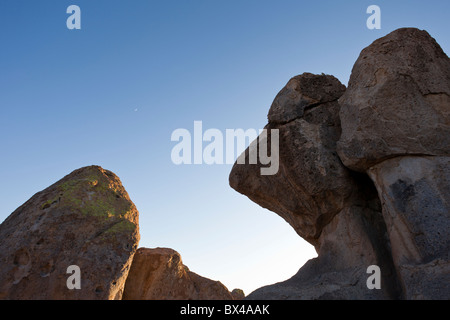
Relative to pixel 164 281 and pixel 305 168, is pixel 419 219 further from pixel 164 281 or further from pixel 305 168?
pixel 164 281

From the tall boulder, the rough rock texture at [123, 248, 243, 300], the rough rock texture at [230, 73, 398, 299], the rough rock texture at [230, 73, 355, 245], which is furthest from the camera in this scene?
the rough rock texture at [123, 248, 243, 300]

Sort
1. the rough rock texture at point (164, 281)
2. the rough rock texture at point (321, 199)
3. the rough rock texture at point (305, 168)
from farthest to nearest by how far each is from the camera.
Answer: the rough rock texture at point (164, 281), the rough rock texture at point (305, 168), the rough rock texture at point (321, 199)

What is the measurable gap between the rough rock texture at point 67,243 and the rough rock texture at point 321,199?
240 cm

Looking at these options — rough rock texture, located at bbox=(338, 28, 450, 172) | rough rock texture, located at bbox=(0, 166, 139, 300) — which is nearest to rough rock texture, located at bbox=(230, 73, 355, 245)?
rough rock texture, located at bbox=(338, 28, 450, 172)

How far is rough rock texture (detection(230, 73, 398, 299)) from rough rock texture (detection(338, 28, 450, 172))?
0.52 meters

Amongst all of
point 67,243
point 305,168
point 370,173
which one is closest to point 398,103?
Result: point 370,173

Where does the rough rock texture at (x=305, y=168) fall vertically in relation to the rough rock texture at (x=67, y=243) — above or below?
above

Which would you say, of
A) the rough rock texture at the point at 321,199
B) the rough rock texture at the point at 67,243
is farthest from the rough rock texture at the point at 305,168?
the rough rock texture at the point at 67,243

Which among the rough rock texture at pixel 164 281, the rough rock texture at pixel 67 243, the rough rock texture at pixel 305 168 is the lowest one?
the rough rock texture at pixel 164 281

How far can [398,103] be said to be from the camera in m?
6.30

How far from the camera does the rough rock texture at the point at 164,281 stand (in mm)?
7953

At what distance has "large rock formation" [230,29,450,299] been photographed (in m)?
5.68

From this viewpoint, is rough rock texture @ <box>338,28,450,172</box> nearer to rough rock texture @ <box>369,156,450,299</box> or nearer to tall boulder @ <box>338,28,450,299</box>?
tall boulder @ <box>338,28,450,299</box>

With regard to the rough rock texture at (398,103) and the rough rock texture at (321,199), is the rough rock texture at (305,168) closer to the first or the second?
the rough rock texture at (321,199)
